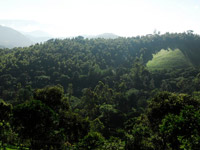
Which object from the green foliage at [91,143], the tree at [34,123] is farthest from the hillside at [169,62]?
the tree at [34,123]

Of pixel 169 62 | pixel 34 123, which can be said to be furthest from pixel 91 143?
pixel 169 62

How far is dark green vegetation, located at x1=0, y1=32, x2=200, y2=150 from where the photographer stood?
2919 cm

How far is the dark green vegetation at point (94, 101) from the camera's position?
29.2 meters

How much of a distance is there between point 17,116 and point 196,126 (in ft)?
85.8

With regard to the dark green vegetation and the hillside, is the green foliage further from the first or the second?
the hillside

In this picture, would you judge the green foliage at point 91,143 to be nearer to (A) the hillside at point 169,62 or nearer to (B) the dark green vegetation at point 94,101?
(B) the dark green vegetation at point 94,101

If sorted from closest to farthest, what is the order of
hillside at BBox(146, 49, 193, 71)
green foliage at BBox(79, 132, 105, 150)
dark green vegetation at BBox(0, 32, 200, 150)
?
1. dark green vegetation at BBox(0, 32, 200, 150)
2. green foliage at BBox(79, 132, 105, 150)
3. hillside at BBox(146, 49, 193, 71)

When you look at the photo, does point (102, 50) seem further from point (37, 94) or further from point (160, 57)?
point (37, 94)

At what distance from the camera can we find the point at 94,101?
8738cm

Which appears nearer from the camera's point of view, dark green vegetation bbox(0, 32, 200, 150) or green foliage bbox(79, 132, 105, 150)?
dark green vegetation bbox(0, 32, 200, 150)

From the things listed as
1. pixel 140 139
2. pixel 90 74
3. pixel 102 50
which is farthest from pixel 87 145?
pixel 102 50

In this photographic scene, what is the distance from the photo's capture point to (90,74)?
5743 inches

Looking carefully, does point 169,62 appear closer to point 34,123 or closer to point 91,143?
point 91,143

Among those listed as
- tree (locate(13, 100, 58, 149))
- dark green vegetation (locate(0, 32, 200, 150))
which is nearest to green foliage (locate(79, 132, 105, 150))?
dark green vegetation (locate(0, 32, 200, 150))
